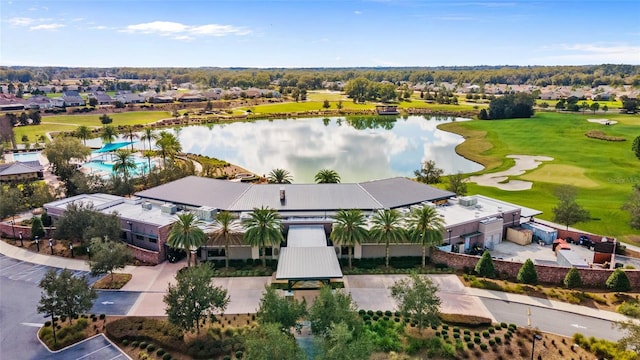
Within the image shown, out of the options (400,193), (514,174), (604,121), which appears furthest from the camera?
(604,121)

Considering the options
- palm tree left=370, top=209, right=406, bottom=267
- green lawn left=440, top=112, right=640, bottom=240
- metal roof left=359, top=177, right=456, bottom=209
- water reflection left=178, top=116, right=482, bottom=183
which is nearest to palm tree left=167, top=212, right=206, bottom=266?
palm tree left=370, top=209, right=406, bottom=267

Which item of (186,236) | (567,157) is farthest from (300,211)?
(567,157)

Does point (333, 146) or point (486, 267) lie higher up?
A: point (333, 146)

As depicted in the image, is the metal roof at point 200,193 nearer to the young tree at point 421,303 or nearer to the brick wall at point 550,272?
the brick wall at point 550,272

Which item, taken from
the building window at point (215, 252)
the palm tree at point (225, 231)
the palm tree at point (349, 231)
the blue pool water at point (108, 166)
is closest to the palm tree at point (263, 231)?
the palm tree at point (225, 231)

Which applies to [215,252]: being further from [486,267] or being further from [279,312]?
[486,267]

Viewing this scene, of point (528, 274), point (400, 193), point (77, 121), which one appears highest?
point (77, 121)
